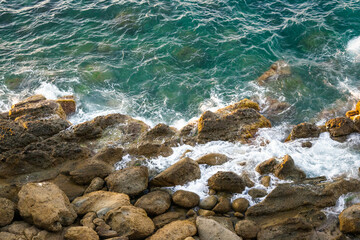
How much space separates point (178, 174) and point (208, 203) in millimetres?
1523

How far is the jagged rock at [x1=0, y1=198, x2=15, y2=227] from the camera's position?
9492 millimetres

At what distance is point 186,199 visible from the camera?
35.5 ft

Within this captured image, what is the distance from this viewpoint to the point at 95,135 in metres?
14.1

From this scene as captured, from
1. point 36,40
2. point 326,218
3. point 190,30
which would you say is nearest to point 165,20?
point 190,30

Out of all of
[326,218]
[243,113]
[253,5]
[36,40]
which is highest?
[253,5]

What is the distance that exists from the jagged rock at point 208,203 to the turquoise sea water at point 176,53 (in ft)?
21.3

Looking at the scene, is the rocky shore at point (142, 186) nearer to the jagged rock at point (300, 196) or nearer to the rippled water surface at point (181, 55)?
the jagged rock at point (300, 196)

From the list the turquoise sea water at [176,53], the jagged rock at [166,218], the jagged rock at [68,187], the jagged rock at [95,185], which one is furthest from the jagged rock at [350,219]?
the jagged rock at [68,187]

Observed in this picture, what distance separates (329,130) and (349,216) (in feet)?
17.2

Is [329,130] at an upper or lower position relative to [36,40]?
lower

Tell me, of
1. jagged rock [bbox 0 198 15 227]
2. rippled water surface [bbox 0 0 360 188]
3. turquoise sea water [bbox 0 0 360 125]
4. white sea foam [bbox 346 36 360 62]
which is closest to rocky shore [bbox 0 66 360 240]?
jagged rock [bbox 0 198 15 227]

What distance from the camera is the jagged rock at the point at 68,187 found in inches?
448

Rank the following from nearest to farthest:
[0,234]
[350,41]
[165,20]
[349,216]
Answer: [0,234] → [349,216] → [350,41] → [165,20]

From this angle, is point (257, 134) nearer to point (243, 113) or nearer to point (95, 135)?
point (243, 113)
